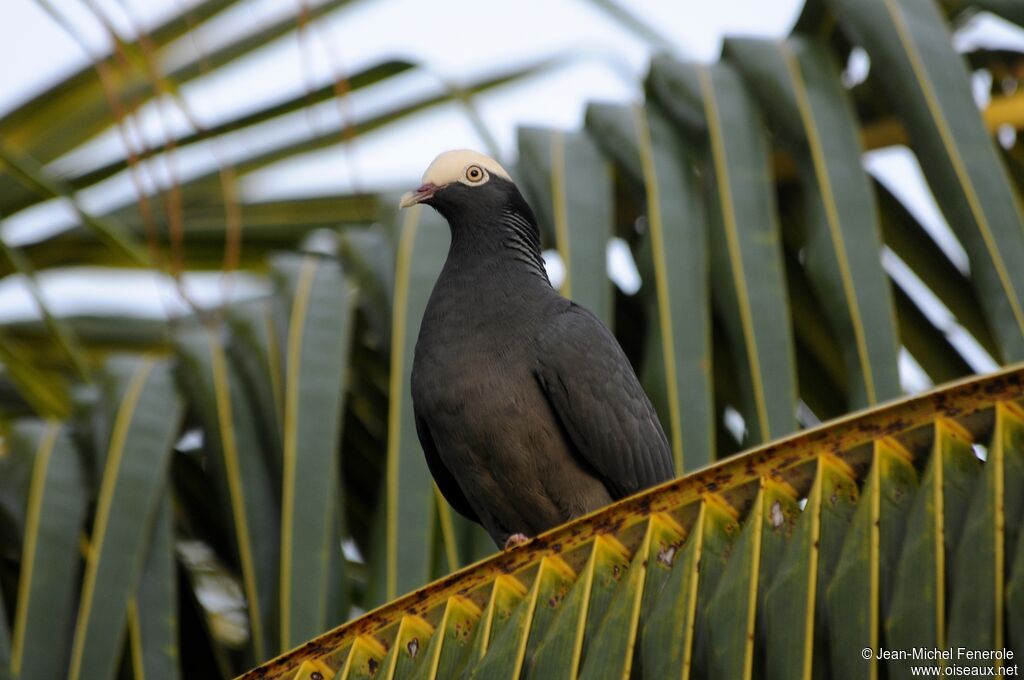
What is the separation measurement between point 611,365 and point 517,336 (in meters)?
0.28

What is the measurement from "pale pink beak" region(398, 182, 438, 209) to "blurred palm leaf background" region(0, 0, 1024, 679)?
0.12 metres

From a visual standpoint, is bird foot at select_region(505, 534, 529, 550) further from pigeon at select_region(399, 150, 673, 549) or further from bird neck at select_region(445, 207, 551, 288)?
bird neck at select_region(445, 207, 551, 288)

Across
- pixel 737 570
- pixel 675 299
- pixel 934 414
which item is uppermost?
pixel 675 299

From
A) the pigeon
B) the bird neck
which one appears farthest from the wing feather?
the bird neck

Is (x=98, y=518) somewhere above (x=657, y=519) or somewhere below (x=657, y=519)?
above

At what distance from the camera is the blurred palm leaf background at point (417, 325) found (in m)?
3.00

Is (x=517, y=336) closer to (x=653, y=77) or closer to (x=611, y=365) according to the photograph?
(x=611, y=365)

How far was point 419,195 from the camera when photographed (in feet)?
12.1

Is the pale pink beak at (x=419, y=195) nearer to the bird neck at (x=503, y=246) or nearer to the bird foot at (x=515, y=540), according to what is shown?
A: the bird neck at (x=503, y=246)

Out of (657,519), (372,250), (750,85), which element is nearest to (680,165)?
(750,85)

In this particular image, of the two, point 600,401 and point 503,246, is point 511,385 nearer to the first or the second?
point 600,401

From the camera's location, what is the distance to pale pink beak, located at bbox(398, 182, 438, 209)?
3.59 meters

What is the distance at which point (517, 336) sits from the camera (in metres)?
3.50

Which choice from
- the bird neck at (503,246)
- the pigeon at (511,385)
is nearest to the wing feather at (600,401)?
the pigeon at (511,385)
